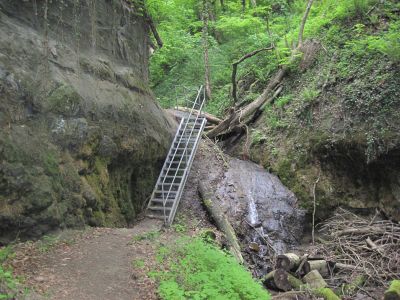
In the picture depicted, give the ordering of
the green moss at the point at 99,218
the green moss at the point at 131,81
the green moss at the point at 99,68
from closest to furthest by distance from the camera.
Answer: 1. the green moss at the point at 99,218
2. the green moss at the point at 99,68
3. the green moss at the point at 131,81

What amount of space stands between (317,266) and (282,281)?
132cm

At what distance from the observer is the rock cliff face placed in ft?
24.4

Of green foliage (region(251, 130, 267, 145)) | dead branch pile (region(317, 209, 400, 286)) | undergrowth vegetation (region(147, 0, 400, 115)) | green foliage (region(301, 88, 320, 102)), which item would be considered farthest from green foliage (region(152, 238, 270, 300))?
undergrowth vegetation (region(147, 0, 400, 115))

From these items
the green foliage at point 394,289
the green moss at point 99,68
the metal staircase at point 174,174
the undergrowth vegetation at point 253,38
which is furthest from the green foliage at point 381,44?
the green moss at point 99,68

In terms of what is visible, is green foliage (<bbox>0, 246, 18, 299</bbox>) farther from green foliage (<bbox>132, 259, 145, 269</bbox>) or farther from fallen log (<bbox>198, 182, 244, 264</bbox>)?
fallen log (<bbox>198, 182, 244, 264</bbox>)

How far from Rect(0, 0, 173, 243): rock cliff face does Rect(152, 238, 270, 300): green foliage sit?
2366mm

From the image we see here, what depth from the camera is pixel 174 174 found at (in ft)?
43.5

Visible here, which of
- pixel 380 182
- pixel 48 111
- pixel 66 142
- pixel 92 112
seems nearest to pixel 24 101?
pixel 48 111

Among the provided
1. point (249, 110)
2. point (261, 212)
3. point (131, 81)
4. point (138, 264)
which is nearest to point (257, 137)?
point (249, 110)

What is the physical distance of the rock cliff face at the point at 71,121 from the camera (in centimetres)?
743

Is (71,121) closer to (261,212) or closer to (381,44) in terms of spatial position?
(261,212)

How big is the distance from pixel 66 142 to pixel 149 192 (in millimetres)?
Answer: 4202

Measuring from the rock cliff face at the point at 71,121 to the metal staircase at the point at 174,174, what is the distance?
36 cm

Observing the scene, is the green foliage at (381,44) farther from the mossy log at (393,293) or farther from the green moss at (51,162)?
the green moss at (51,162)
